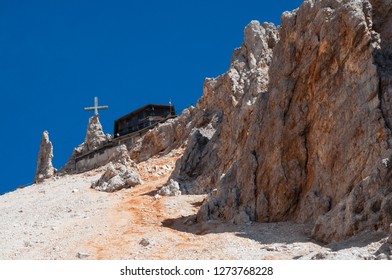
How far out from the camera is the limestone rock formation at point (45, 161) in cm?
7625

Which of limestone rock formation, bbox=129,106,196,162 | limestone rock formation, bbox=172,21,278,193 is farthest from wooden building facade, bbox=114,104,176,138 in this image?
limestone rock formation, bbox=172,21,278,193

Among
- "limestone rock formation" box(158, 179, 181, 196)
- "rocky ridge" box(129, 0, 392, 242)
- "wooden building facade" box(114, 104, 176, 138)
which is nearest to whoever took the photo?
"rocky ridge" box(129, 0, 392, 242)

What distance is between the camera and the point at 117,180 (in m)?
51.6

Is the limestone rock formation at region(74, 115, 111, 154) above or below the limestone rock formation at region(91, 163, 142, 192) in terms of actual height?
above

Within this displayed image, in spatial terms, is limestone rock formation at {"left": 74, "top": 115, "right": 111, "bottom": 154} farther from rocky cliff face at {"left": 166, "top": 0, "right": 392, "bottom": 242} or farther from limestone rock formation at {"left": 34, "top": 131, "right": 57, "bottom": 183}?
rocky cliff face at {"left": 166, "top": 0, "right": 392, "bottom": 242}

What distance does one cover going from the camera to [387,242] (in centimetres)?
2195

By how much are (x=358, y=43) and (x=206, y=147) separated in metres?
22.3

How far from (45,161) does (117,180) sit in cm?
2982

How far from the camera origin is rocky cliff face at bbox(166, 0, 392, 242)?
27812mm

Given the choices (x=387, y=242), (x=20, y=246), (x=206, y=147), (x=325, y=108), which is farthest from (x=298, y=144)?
(x=206, y=147)

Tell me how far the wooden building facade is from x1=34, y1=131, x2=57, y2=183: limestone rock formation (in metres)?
8.54

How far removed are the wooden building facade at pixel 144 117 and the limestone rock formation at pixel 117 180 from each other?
28903mm

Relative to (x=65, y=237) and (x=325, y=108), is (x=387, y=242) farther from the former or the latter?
(x=65, y=237)

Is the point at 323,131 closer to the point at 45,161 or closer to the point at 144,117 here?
the point at 45,161
